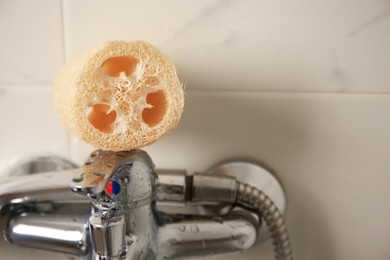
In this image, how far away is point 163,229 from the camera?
27 centimetres

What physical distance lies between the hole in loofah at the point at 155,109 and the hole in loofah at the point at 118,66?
2 cm

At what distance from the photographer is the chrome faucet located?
0.80 ft

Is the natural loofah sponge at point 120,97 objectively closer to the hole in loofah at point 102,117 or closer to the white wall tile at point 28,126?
the hole in loofah at point 102,117

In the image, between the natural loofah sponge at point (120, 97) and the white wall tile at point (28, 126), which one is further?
the white wall tile at point (28, 126)

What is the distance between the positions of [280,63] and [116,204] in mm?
166

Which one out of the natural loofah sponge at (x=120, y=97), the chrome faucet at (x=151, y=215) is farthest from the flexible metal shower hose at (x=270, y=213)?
the natural loofah sponge at (x=120, y=97)

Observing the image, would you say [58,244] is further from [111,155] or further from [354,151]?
[354,151]

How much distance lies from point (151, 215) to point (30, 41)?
0.18 metres

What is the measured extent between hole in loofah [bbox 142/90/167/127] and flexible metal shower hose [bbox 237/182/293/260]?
101 mm

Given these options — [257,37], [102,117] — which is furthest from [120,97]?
[257,37]

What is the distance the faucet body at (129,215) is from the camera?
22 centimetres

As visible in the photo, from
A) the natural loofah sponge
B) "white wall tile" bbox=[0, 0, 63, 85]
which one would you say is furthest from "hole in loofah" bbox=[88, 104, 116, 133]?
"white wall tile" bbox=[0, 0, 63, 85]

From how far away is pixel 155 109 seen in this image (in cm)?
22

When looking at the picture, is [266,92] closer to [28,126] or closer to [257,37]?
[257,37]
